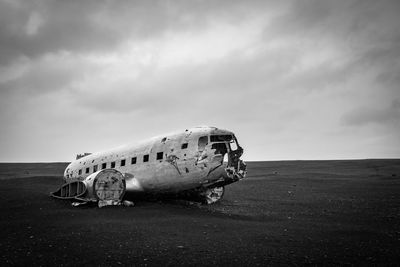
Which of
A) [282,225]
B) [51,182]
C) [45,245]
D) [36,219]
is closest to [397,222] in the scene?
[282,225]

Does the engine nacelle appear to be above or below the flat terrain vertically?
above

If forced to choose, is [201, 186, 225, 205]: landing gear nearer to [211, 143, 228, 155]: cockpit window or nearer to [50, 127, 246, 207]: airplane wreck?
[50, 127, 246, 207]: airplane wreck

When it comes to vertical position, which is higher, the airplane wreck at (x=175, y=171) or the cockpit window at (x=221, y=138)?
the cockpit window at (x=221, y=138)

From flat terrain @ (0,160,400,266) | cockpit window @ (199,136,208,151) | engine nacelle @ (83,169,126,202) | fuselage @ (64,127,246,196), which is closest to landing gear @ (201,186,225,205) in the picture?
flat terrain @ (0,160,400,266)

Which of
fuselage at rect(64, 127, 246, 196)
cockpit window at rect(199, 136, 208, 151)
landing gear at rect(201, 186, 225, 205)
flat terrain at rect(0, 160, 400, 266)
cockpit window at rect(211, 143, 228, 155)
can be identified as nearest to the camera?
flat terrain at rect(0, 160, 400, 266)

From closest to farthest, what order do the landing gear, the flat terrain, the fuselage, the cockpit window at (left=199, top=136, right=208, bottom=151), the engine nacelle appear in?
1. the flat terrain
2. the fuselage
3. the cockpit window at (left=199, top=136, right=208, bottom=151)
4. the engine nacelle
5. the landing gear

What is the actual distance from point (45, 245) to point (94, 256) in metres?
2.03

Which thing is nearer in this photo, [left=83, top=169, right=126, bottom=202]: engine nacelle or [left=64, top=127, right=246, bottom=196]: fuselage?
[left=64, top=127, right=246, bottom=196]: fuselage

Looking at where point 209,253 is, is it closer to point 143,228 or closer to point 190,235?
point 190,235

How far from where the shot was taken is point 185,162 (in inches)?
595

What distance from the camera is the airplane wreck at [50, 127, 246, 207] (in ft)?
48.3

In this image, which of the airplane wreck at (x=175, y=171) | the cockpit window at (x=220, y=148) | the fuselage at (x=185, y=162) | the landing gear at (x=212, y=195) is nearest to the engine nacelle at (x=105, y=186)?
the airplane wreck at (x=175, y=171)

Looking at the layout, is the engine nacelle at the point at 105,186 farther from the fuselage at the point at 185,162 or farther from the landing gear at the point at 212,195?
the landing gear at the point at 212,195

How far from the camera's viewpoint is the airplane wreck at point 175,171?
1473cm
